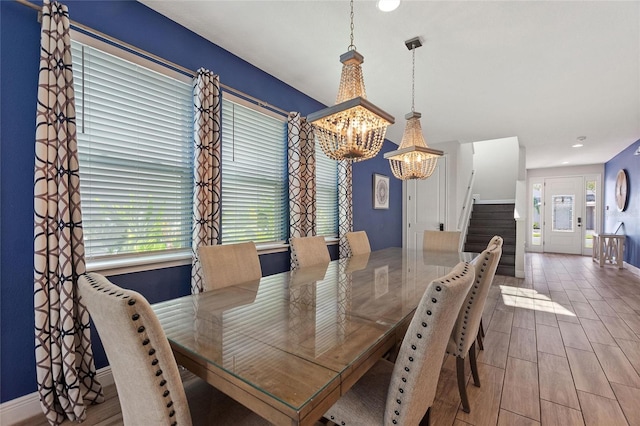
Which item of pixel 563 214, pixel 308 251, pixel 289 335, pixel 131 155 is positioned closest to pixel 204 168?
pixel 131 155

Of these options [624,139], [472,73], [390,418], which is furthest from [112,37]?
[624,139]

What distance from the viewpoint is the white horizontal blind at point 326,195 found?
152 inches

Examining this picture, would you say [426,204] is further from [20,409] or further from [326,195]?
[20,409]

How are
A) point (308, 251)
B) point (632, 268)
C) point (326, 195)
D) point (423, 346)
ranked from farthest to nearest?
point (632, 268), point (326, 195), point (308, 251), point (423, 346)

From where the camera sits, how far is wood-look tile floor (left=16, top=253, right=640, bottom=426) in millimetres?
1634

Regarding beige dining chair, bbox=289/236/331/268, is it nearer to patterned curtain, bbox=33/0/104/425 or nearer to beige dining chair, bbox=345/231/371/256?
beige dining chair, bbox=345/231/371/256

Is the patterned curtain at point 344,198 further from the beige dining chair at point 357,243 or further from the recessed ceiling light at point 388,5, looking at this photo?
the recessed ceiling light at point 388,5

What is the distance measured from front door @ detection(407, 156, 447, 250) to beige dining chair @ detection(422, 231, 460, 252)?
85.4 inches

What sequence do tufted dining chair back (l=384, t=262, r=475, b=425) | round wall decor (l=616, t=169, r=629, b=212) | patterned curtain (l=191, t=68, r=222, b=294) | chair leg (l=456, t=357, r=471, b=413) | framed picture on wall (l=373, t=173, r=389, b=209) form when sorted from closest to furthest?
tufted dining chair back (l=384, t=262, r=475, b=425) → chair leg (l=456, t=357, r=471, b=413) → patterned curtain (l=191, t=68, r=222, b=294) → framed picture on wall (l=373, t=173, r=389, b=209) → round wall decor (l=616, t=169, r=629, b=212)

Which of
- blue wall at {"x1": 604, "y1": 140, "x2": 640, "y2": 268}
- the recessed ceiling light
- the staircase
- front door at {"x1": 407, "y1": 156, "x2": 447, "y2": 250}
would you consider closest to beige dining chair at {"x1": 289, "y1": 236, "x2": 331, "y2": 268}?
the recessed ceiling light

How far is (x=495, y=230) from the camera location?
6.48 metres

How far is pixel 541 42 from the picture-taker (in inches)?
92.8

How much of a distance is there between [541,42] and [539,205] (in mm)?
7837

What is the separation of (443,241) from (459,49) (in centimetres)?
204
